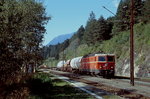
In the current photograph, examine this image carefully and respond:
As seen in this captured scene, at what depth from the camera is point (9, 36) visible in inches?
646

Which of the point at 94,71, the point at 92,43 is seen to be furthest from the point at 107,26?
the point at 94,71

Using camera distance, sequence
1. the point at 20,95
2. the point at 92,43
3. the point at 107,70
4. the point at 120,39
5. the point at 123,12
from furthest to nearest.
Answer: the point at 92,43 < the point at 123,12 < the point at 120,39 < the point at 107,70 < the point at 20,95

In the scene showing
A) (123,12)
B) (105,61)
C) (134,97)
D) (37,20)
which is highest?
(123,12)

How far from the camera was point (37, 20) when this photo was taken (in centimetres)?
3762

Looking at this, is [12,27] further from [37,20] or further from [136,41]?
[136,41]

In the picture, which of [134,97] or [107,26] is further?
[107,26]

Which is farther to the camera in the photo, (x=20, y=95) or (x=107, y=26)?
(x=107, y=26)

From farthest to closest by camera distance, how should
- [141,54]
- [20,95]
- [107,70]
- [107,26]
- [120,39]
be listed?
[107,26], [120,39], [141,54], [107,70], [20,95]

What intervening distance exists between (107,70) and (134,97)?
2409 cm

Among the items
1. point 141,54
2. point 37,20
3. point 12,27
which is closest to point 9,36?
point 12,27

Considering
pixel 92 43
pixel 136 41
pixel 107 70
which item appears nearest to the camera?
pixel 107 70

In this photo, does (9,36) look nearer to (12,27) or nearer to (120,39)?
(12,27)

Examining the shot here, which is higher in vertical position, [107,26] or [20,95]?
[107,26]

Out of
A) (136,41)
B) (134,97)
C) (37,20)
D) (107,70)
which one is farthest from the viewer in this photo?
(136,41)
